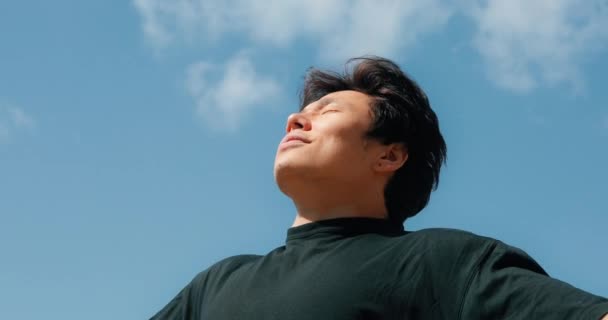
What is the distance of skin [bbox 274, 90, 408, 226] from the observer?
4.46 meters

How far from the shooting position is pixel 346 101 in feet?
15.8

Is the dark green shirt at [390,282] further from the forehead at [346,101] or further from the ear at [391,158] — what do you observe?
the forehead at [346,101]

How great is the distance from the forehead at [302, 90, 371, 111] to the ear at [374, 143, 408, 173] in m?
0.24

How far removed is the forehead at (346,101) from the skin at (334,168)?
7 cm

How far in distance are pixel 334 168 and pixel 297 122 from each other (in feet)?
1.22

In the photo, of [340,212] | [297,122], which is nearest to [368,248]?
[340,212]

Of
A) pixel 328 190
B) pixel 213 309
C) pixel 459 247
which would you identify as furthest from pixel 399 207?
pixel 213 309

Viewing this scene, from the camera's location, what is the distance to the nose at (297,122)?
468cm

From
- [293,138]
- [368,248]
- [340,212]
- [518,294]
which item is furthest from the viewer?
[293,138]

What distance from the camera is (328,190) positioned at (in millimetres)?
4477

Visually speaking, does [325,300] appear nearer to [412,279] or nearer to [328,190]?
[412,279]

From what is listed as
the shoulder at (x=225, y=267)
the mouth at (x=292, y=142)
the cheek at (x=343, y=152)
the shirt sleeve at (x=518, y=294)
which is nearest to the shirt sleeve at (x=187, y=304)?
→ the shoulder at (x=225, y=267)

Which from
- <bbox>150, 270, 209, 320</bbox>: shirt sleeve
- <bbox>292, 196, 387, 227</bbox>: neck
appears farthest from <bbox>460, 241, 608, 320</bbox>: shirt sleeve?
<bbox>150, 270, 209, 320</bbox>: shirt sleeve

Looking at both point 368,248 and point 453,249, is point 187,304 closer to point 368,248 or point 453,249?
point 368,248
